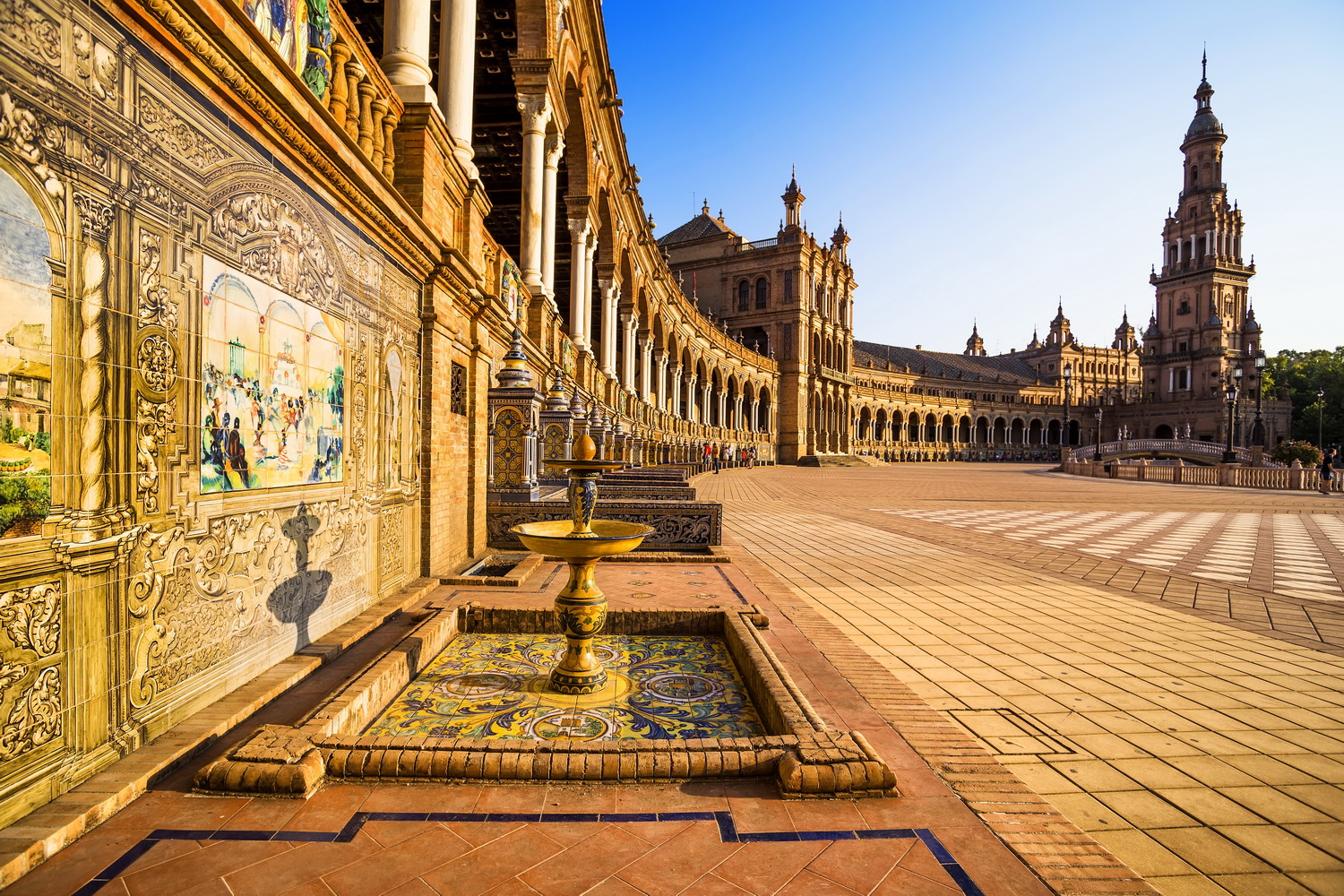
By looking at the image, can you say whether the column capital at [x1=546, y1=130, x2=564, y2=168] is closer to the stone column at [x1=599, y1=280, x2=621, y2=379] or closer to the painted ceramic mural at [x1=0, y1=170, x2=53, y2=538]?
the stone column at [x1=599, y1=280, x2=621, y2=379]

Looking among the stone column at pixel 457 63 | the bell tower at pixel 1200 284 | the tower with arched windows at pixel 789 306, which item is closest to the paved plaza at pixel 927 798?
the stone column at pixel 457 63

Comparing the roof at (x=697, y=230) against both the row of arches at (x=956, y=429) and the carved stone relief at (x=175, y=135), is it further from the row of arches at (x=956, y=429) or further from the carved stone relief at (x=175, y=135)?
the carved stone relief at (x=175, y=135)

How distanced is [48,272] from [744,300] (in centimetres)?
6380

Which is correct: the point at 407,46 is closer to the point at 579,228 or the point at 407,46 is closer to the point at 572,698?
the point at 572,698

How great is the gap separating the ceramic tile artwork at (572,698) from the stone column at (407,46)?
16.4ft

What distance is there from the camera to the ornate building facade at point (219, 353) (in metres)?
2.20

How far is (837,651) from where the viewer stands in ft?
14.6

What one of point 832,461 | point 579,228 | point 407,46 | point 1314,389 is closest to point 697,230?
point 832,461

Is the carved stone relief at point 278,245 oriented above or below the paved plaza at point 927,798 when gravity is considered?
above

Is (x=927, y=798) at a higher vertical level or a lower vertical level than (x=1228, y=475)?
higher

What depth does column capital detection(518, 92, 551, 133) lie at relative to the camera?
12984mm

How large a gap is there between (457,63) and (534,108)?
5583 millimetres

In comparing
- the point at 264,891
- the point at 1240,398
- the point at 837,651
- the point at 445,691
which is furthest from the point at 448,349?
the point at 1240,398

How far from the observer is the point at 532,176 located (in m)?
13.2
